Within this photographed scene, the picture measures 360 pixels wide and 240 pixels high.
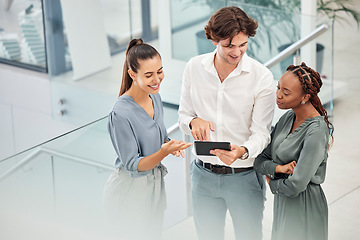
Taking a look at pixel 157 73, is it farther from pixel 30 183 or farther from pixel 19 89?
pixel 19 89

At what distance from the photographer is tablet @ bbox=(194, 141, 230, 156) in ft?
9.51

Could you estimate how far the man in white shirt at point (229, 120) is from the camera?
2889 millimetres

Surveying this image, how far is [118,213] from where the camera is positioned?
9.96 feet

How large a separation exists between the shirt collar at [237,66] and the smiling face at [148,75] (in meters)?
0.26

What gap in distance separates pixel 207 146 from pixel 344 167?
250cm

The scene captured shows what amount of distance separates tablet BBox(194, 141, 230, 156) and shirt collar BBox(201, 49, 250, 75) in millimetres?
320

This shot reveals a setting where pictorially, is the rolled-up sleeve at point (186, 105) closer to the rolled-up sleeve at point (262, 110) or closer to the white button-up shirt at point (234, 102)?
the white button-up shirt at point (234, 102)

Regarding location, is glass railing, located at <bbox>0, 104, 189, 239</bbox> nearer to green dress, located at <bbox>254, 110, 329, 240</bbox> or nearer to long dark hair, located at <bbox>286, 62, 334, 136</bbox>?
green dress, located at <bbox>254, 110, 329, 240</bbox>

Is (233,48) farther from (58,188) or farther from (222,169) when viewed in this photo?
(58,188)

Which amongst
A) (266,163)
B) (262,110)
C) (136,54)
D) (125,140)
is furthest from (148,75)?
(266,163)

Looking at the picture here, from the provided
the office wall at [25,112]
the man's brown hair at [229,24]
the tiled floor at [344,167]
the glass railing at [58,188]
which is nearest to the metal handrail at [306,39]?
the tiled floor at [344,167]

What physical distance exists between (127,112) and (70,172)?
679 millimetres

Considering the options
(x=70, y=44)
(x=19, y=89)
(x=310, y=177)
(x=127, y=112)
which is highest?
(x=127, y=112)

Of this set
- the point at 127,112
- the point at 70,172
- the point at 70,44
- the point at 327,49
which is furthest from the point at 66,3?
→ the point at 127,112
